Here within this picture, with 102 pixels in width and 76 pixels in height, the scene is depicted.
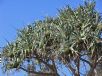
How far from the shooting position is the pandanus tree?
17656 mm

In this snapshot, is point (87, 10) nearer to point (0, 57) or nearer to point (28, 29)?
point (28, 29)

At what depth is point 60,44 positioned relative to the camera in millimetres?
18000

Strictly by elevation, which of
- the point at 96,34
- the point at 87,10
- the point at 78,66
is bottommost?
the point at 78,66

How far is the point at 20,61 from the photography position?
19.4 meters

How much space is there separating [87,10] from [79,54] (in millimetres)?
2228

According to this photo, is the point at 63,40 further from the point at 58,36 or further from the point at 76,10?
the point at 76,10

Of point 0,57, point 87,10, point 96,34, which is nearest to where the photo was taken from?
point 96,34

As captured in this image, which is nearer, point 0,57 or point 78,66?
point 78,66

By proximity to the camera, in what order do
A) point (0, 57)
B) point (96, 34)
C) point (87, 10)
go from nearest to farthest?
point (96, 34)
point (87, 10)
point (0, 57)

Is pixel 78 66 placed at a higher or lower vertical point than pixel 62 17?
lower

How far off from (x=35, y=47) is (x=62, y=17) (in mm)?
1816

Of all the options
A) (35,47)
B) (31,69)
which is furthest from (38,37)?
(31,69)

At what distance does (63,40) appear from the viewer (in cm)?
1791

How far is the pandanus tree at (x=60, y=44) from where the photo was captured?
17.7 m
